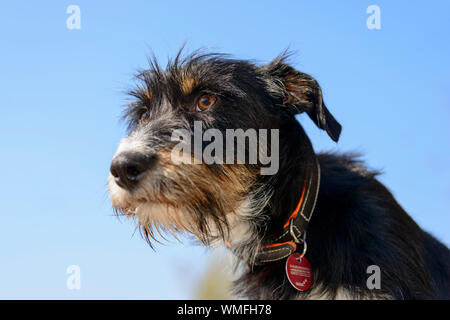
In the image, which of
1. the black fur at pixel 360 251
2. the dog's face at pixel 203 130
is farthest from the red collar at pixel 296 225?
the dog's face at pixel 203 130

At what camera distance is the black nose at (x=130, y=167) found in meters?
3.95

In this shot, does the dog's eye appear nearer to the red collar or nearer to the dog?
the dog

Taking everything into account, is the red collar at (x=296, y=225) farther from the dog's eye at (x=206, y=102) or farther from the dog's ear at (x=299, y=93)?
the dog's eye at (x=206, y=102)

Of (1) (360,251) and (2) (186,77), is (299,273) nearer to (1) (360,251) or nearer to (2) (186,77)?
(1) (360,251)

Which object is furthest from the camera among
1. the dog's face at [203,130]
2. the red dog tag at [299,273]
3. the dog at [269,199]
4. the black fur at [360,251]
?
the red dog tag at [299,273]

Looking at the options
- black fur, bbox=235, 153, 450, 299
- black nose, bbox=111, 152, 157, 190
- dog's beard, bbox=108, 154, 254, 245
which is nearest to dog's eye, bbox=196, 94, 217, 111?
dog's beard, bbox=108, 154, 254, 245

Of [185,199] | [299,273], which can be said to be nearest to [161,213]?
[185,199]

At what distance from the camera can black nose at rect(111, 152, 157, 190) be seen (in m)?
3.95

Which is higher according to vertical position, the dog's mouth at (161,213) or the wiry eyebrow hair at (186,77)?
the wiry eyebrow hair at (186,77)

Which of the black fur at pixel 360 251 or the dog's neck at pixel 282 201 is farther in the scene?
the dog's neck at pixel 282 201
